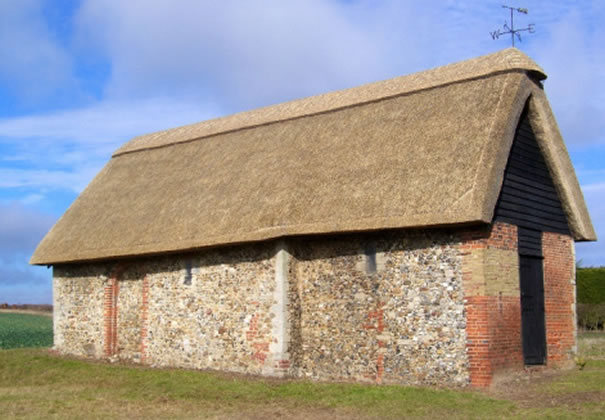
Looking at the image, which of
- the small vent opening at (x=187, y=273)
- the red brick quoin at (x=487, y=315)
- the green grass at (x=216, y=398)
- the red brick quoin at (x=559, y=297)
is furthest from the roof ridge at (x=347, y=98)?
the green grass at (x=216, y=398)

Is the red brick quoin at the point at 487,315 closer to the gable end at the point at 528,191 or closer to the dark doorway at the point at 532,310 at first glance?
the gable end at the point at 528,191

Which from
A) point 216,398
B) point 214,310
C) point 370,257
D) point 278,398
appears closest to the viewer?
point 278,398

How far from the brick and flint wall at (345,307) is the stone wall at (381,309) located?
0.08 feet

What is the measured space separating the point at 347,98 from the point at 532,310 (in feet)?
24.4

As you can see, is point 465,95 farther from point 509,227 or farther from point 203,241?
point 203,241

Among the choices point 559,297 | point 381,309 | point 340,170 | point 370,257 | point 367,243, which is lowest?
point 381,309

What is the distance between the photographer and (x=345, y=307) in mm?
17000

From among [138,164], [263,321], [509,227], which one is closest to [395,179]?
[509,227]

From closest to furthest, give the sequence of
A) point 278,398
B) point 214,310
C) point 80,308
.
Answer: point 278,398 → point 214,310 → point 80,308

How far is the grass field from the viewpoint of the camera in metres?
13.0

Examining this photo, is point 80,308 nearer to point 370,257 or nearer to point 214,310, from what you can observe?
point 214,310

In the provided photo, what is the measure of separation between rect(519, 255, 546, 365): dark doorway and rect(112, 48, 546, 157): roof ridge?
449 centimetres

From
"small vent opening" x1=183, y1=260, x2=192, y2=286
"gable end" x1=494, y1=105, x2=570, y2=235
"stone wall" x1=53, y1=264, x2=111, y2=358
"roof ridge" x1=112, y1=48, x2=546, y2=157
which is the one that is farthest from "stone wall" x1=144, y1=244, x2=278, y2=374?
"gable end" x1=494, y1=105, x2=570, y2=235

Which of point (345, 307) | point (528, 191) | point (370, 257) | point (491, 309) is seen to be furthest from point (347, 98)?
point (491, 309)
